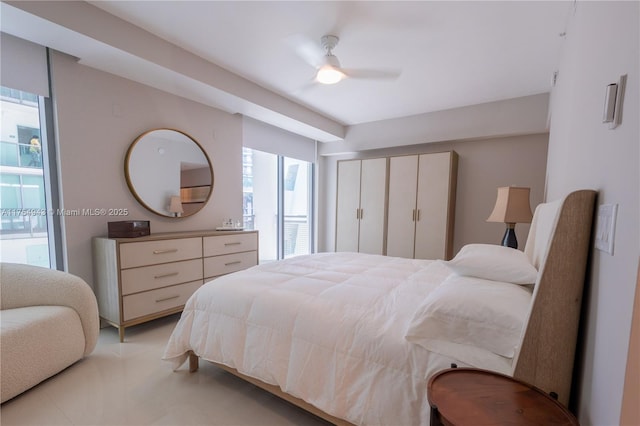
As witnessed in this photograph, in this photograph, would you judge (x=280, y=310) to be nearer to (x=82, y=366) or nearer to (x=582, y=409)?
(x=582, y=409)

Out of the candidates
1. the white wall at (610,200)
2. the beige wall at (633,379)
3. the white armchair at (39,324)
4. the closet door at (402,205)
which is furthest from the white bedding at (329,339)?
the closet door at (402,205)

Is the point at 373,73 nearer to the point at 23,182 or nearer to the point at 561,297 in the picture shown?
the point at 561,297

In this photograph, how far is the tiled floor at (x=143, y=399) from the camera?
1.44 m

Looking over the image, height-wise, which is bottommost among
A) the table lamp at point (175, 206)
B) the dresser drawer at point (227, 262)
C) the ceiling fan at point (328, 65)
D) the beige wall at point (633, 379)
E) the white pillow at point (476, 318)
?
the dresser drawer at point (227, 262)

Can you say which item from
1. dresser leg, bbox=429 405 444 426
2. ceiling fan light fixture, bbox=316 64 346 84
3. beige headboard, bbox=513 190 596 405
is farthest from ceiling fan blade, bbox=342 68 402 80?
dresser leg, bbox=429 405 444 426

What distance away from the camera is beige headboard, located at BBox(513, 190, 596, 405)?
32.9 inches

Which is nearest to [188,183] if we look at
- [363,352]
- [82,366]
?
[82,366]

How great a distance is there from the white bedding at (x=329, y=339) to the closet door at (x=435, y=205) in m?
1.70

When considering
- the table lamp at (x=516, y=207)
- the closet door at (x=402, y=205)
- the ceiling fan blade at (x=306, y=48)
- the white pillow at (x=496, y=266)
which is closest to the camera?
the white pillow at (x=496, y=266)

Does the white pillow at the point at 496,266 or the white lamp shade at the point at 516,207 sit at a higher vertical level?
the white lamp shade at the point at 516,207

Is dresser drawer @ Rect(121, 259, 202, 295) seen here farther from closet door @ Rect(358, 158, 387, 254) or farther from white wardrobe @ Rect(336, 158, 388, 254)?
closet door @ Rect(358, 158, 387, 254)

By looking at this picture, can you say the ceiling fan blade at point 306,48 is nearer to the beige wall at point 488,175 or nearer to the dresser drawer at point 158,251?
the dresser drawer at point 158,251

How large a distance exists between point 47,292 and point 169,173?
150cm

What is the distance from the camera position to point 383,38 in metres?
2.13
